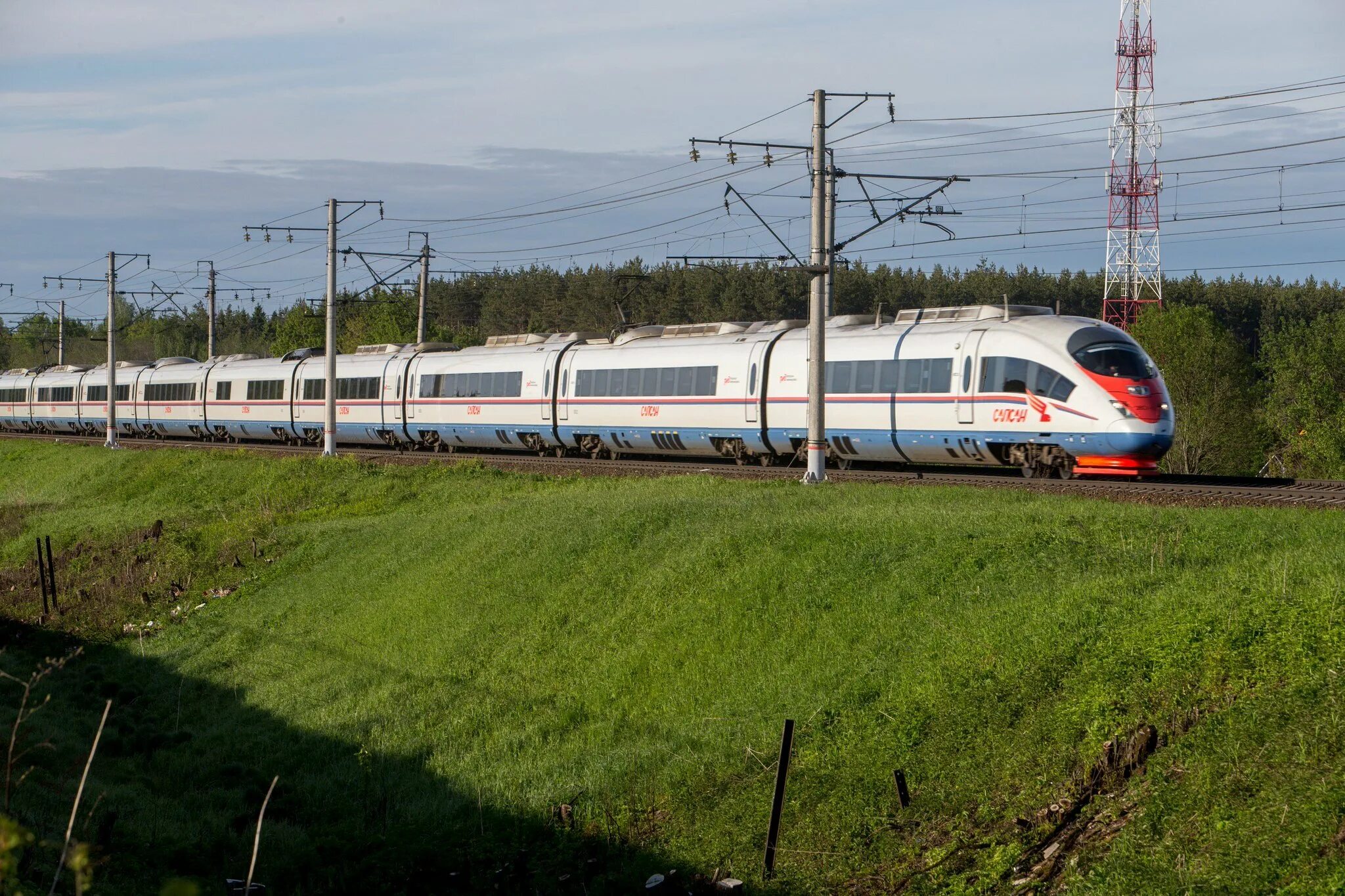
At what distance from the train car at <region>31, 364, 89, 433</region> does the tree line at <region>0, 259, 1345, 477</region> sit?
3.56 m

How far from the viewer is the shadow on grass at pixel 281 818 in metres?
12.5

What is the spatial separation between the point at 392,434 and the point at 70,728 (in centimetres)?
2942

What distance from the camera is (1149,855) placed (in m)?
9.30

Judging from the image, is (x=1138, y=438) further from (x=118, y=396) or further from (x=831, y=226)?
(x=118, y=396)

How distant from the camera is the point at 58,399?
74125 mm

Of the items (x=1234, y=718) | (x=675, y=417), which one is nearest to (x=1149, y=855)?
(x=1234, y=718)

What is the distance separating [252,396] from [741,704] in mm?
44629

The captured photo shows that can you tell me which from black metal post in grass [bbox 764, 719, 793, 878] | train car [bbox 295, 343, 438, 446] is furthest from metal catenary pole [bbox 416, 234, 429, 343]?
black metal post in grass [bbox 764, 719, 793, 878]

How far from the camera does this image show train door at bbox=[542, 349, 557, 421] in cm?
3947

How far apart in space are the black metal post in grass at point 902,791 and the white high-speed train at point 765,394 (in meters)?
14.7

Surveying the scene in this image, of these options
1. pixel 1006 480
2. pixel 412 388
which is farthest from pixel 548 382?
pixel 1006 480

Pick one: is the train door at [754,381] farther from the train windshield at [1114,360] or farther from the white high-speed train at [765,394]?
the train windshield at [1114,360]

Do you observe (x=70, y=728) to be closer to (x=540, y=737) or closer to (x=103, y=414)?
(x=540, y=737)

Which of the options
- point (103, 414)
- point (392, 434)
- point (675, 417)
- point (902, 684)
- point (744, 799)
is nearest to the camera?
point (744, 799)
